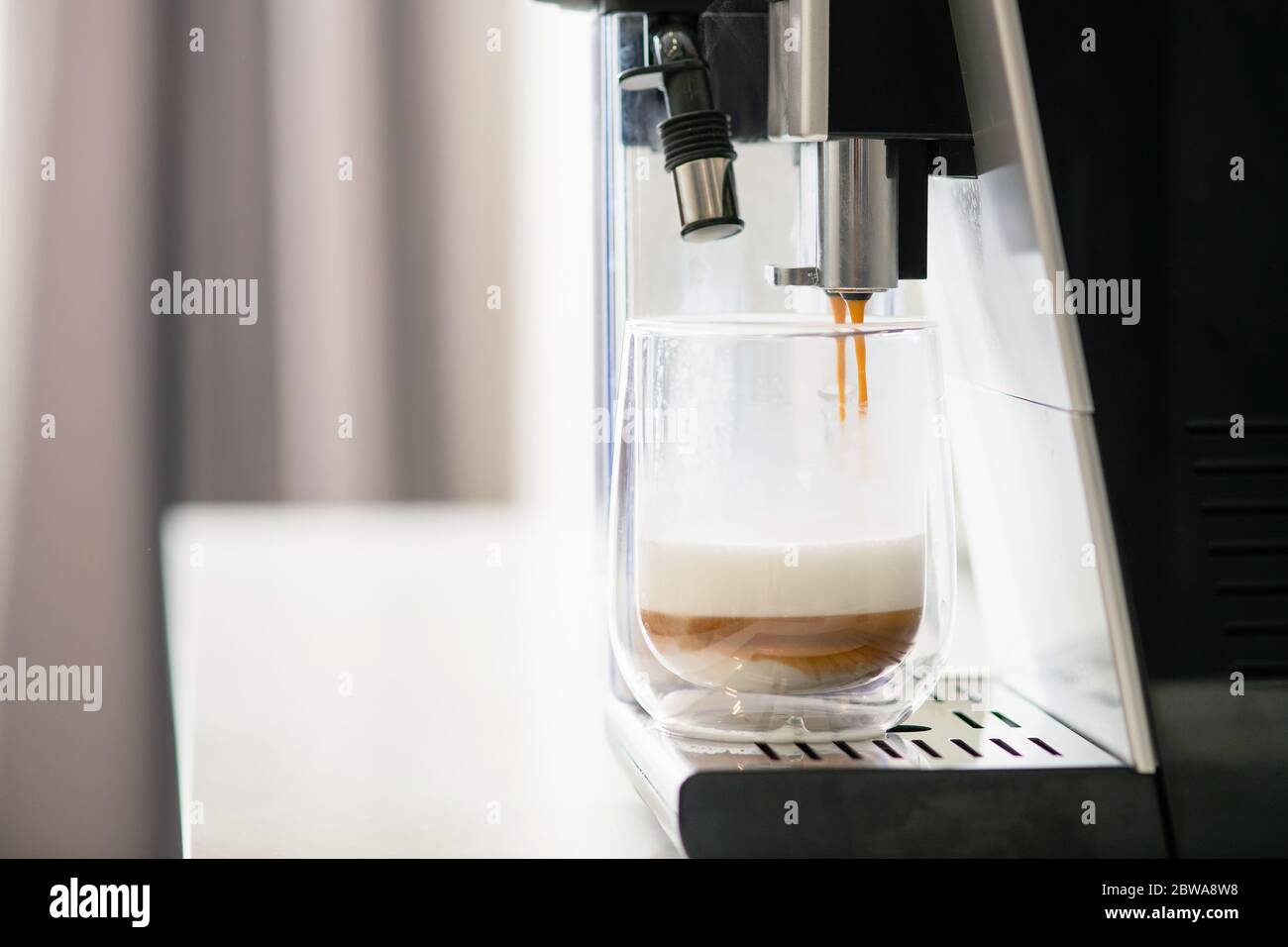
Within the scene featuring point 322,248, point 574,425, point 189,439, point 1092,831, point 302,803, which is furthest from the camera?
point 574,425

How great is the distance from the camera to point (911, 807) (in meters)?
0.40

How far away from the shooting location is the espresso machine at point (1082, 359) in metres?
0.40

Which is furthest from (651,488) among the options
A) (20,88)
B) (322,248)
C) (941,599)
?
(322,248)

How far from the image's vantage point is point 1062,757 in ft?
1.39

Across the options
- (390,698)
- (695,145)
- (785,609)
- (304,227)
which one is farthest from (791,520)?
(304,227)

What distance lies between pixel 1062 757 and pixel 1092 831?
28mm

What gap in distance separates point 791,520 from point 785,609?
32mm

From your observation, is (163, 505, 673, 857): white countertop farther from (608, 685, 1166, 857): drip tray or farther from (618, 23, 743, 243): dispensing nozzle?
(618, 23, 743, 243): dispensing nozzle

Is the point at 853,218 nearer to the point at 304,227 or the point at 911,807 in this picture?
the point at 911,807

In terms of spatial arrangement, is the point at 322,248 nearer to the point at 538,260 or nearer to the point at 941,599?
the point at 538,260

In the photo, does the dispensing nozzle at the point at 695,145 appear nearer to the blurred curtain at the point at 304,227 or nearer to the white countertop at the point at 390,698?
the white countertop at the point at 390,698

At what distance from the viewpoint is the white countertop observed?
0.48 m

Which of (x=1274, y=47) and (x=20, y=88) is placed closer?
(x=1274, y=47)

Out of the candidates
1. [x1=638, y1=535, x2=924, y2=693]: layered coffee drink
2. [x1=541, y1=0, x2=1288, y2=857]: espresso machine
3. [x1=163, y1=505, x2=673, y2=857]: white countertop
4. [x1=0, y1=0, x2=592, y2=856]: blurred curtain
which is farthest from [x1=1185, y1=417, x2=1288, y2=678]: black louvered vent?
[x1=0, y1=0, x2=592, y2=856]: blurred curtain
